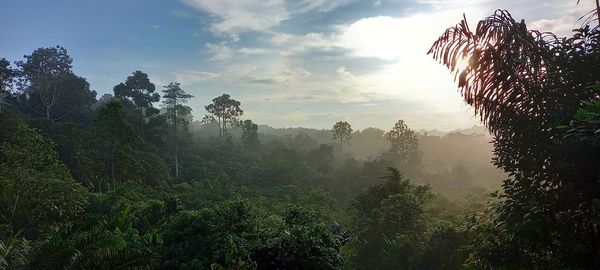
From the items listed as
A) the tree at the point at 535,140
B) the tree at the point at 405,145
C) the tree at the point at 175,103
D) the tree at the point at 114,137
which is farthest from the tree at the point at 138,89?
the tree at the point at 535,140

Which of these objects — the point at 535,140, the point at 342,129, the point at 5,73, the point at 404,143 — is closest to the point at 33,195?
the point at 535,140

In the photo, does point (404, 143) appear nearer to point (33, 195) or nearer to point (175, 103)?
point (175, 103)

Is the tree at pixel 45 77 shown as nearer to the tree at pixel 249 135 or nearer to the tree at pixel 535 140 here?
the tree at pixel 249 135

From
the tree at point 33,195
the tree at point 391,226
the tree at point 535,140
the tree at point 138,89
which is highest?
the tree at point 138,89

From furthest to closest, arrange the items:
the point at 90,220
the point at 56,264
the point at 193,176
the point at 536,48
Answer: the point at 193,176 < the point at 90,220 < the point at 56,264 < the point at 536,48

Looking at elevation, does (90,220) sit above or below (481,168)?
above

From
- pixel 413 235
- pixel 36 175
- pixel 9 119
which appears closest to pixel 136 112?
pixel 9 119

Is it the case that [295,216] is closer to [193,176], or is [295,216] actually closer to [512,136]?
[512,136]
